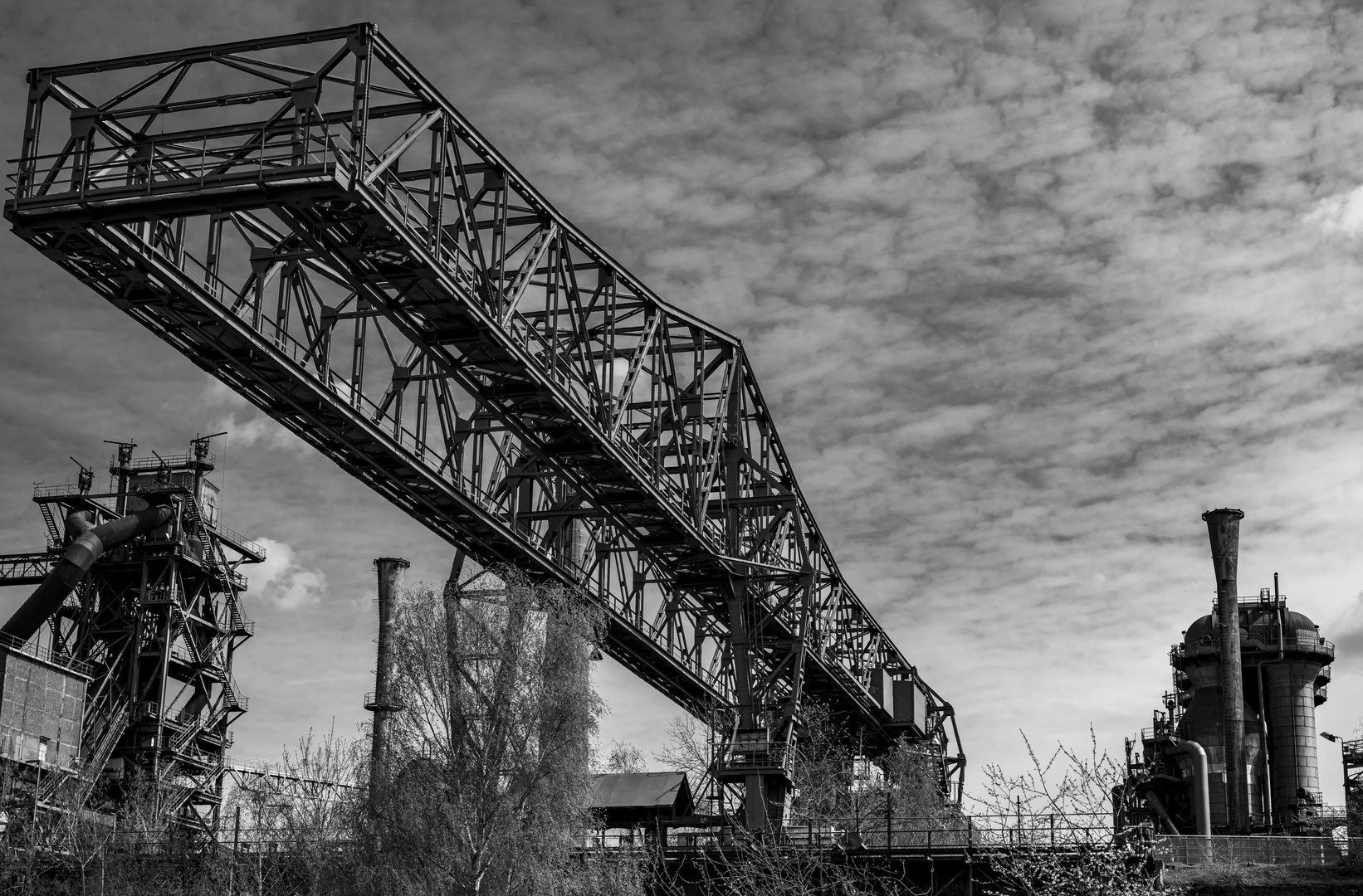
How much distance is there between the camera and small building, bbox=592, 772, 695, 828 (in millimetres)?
57562

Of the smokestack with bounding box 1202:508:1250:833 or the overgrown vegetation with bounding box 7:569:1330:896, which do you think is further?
the smokestack with bounding box 1202:508:1250:833

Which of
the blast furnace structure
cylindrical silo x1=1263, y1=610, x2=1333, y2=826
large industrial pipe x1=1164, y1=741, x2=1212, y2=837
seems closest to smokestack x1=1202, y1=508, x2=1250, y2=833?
the blast furnace structure

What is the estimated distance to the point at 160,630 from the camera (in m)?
76.0

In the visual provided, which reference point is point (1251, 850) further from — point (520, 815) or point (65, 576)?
point (65, 576)

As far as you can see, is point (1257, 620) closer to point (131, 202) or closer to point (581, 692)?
point (581, 692)

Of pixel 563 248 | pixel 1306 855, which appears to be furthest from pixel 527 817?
pixel 1306 855

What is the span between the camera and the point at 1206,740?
7581 cm

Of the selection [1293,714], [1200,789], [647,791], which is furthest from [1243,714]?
[647,791]

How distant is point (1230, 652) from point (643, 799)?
95.4 ft

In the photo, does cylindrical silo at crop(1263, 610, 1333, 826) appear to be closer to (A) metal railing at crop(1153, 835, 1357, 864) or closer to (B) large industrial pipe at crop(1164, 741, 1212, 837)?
(B) large industrial pipe at crop(1164, 741, 1212, 837)

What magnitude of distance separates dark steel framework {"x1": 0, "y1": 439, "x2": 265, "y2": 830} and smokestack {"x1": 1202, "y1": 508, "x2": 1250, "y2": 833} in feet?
153

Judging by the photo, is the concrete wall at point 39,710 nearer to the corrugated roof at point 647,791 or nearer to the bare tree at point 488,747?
the corrugated roof at point 647,791

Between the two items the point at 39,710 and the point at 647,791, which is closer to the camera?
the point at 647,791

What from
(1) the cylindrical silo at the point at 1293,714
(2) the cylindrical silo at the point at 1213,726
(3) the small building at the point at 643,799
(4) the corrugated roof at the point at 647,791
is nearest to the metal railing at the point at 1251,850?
(3) the small building at the point at 643,799
